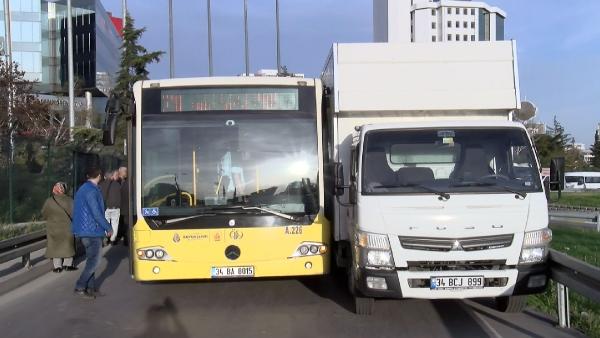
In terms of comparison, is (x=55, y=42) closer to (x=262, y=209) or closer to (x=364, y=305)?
(x=262, y=209)

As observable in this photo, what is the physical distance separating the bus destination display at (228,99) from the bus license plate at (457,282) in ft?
9.50

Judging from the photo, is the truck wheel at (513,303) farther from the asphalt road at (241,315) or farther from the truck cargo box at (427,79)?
the truck cargo box at (427,79)

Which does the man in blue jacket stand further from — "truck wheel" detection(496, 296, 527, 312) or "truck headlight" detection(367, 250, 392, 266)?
"truck wheel" detection(496, 296, 527, 312)

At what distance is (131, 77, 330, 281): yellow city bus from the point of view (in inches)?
302

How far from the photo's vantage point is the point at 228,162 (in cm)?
784

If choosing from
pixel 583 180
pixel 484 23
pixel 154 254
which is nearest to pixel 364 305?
pixel 154 254

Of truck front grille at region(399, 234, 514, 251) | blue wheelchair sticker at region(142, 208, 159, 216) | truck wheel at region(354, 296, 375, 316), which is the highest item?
blue wheelchair sticker at region(142, 208, 159, 216)

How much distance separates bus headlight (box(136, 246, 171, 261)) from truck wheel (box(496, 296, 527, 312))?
3.90 meters

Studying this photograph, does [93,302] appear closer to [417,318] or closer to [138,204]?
[138,204]

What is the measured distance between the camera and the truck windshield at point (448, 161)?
6852 millimetres

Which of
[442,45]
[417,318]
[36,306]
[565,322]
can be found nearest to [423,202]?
[417,318]

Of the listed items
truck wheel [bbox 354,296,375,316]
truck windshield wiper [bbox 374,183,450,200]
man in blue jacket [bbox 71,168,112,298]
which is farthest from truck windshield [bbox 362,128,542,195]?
man in blue jacket [bbox 71,168,112,298]

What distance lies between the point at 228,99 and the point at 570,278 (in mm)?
4408

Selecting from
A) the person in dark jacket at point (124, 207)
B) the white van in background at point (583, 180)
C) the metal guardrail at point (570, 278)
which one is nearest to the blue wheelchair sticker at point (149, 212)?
the metal guardrail at point (570, 278)
